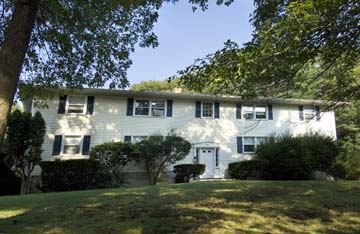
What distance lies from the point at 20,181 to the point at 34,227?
34.7 ft

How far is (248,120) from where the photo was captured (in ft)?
62.2

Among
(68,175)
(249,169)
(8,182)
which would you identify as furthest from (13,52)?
(249,169)

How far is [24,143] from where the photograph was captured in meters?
12.7

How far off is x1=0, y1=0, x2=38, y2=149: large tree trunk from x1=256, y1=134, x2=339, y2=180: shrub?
1489 centimetres

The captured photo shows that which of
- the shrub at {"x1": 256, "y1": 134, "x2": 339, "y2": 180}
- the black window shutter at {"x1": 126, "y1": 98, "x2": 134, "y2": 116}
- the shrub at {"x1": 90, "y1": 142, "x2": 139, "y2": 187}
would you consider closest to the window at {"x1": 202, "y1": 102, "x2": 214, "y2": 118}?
the shrub at {"x1": 256, "y1": 134, "x2": 339, "y2": 180}

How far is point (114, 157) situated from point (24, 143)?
4288 mm

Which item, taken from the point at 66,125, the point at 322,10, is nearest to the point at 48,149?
the point at 66,125

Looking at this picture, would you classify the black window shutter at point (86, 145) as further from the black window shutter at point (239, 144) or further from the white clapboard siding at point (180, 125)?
the black window shutter at point (239, 144)

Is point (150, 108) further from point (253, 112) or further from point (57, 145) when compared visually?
point (253, 112)

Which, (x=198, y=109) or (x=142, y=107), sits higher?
(x=198, y=109)

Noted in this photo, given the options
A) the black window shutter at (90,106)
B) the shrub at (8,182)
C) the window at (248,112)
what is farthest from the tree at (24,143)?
the window at (248,112)

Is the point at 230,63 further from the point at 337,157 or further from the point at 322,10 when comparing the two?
the point at 337,157

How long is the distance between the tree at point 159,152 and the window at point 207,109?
361 centimetres

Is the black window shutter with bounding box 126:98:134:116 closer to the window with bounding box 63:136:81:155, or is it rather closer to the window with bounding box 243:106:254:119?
the window with bounding box 63:136:81:155
